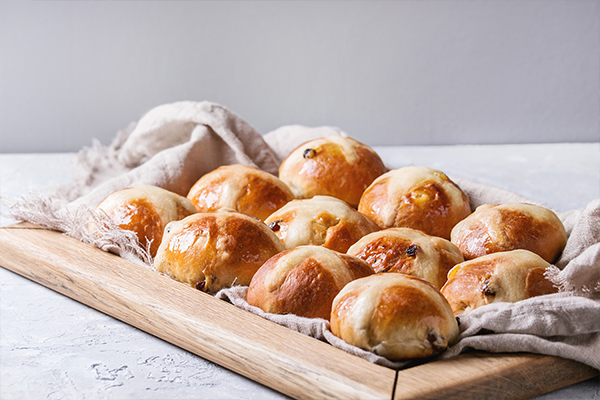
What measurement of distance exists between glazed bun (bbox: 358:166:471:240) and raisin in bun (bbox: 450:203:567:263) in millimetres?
83

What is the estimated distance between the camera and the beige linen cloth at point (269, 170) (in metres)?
0.84

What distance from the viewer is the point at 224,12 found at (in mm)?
2723

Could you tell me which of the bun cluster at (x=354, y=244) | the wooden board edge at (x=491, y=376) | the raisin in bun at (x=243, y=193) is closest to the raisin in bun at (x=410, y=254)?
→ the bun cluster at (x=354, y=244)

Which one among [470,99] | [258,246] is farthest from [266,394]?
[470,99]

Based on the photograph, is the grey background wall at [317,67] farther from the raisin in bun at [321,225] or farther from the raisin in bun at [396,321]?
the raisin in bun at [396,321]

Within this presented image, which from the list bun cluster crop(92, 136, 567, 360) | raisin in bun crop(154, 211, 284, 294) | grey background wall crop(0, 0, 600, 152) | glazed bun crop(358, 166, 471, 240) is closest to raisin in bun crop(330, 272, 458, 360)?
bun cluster crop(92, 136, 567, 360)

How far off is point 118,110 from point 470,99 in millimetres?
1737

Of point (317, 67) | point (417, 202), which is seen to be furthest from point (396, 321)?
point (317, 67)

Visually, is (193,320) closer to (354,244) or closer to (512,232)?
(354,244)

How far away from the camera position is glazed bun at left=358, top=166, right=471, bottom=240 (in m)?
1.28

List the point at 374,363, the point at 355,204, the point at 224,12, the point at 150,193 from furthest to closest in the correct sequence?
the point at 224,12 → the point at 355,204 → the point at 150,193 → the point at 374,363

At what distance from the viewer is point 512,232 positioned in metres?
1.14

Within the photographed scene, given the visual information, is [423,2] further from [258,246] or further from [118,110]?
[258,246]

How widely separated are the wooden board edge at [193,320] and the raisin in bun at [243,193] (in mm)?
295
